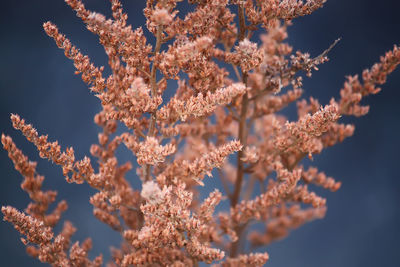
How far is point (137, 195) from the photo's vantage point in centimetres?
222

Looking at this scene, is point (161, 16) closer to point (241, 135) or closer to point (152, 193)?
point (152, 193)

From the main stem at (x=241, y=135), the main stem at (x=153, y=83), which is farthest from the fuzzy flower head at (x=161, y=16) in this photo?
the main stem at (x=241, y=135)

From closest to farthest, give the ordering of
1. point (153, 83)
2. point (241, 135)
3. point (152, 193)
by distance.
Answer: point (152, 193), point (153, 83), point (241, 135)

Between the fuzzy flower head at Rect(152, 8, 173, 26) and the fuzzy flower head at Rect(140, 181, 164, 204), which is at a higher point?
the fuzzy flower head at Rect(152, 8, 173, 26)

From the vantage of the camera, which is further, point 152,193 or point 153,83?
point 153,83

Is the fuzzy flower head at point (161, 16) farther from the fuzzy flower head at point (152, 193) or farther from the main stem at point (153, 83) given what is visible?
the fuzzy flower head at point (152, 193)

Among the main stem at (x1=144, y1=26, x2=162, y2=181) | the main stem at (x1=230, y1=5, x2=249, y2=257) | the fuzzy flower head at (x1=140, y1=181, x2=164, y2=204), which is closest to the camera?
the fuzzy flower head at (x1=140, y1=181, x2=164, y2=204)

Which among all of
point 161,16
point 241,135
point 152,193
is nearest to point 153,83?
point 161,16

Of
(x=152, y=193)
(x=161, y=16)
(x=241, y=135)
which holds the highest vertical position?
(x=241, y=135)

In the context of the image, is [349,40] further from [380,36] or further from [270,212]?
[270,212]

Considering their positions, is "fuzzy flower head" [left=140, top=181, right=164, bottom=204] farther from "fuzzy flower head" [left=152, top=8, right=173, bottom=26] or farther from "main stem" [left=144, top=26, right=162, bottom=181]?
"fuzzy flower head" [left=152, top=8, right=173, bottom=26]

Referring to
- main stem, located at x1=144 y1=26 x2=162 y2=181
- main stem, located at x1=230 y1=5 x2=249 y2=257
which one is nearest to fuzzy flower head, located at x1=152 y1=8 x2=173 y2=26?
main stem, located at x1=144 y1=26 x2=162 y2=181

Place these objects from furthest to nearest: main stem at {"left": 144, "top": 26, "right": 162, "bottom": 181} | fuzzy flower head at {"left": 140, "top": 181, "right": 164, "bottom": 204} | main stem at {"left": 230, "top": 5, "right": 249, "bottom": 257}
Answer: main stem at {"left": 230, "top": 5, "right": 249, "bottom": 257}
main stem at {"left": 144, "top": 26, "right": 162, "bottom": 181}
fuzzy flower head at {"left": 140, "top": 181, "right": 164, "bottom": 204}

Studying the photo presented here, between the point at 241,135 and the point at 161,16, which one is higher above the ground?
the point at 241,135
